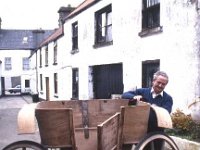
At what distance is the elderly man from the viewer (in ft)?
17.7

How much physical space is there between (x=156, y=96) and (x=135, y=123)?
74cm

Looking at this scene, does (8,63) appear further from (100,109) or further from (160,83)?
(160,83)

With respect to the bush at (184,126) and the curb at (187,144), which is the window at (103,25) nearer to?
the bush at (184,126)

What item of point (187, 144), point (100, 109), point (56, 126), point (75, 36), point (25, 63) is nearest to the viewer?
point (56, 126)

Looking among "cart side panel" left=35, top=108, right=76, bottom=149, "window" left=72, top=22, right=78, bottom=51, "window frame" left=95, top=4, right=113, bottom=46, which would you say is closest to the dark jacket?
"cart side panel" left=35, top=108, right=76, bottom=149

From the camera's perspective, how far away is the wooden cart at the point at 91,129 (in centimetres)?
457

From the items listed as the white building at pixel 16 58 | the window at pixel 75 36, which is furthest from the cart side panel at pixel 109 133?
the white building at pixel 16 58

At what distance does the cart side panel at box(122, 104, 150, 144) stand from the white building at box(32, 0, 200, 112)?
5.03 metres

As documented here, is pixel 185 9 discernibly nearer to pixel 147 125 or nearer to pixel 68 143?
pixel 147 125

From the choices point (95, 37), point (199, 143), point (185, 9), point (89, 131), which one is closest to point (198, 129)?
point (199, 143)

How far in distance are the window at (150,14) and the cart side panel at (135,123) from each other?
283 inches

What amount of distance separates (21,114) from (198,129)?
561 centimetres

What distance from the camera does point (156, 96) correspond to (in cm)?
568

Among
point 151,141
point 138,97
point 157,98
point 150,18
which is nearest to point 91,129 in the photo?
point 138,97
